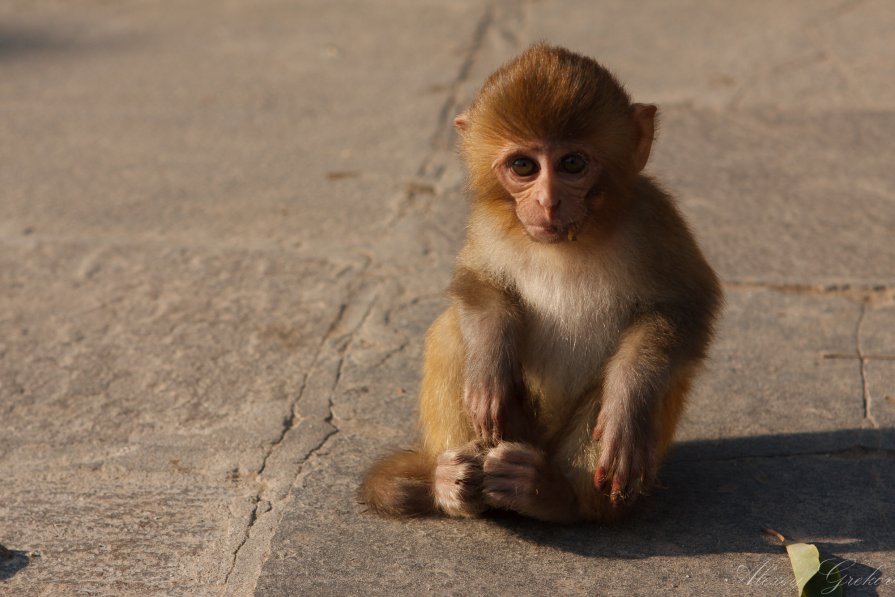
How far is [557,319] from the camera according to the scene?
3.59 metres

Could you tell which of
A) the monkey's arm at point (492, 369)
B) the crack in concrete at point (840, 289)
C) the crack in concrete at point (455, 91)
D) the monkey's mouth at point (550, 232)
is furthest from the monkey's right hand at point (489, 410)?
the crack in concrete at point (455, 91)

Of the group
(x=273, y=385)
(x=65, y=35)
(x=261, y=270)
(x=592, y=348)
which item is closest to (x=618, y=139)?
(x=592, y=348)

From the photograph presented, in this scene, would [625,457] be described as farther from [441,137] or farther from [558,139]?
[441,137]

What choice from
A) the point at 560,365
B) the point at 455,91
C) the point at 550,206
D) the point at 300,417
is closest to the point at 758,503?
the point at 560,365

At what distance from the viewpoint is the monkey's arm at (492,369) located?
3.41 m

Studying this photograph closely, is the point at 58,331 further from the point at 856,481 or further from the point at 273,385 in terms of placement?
the point at 856,481

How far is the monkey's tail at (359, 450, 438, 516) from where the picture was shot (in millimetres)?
3434

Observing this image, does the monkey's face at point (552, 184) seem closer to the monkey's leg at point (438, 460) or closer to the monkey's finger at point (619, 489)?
the monkey's leg at point (438, 460)

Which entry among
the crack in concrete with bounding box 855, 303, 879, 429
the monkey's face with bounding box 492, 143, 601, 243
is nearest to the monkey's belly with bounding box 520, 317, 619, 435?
the monkey's face with bounding box 492, 143, 601, 243

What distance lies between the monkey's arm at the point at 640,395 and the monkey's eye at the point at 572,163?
482 millimetres

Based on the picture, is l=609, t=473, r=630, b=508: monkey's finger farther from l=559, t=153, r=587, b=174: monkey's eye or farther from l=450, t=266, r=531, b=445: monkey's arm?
l=559, t=153, r=587, b=174: monkey's eye

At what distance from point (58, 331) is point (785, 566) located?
2968mm

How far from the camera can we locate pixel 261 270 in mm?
5258

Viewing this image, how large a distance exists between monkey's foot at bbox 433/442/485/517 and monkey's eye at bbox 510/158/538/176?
79 cm
